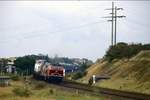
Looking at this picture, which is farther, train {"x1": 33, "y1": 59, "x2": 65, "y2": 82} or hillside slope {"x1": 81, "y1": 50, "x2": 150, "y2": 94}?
train {"x1": 33, "y1": 59, "x2": 65, "y2": 82}

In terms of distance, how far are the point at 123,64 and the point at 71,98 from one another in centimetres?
3739

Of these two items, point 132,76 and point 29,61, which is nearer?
point 132,76

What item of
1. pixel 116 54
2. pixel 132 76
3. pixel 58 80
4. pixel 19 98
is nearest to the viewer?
pixel 19 98

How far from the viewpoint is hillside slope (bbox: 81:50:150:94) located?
53.1 m

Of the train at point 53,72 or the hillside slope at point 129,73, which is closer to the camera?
the hillside slope at point 129,73

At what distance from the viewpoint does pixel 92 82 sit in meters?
62.8

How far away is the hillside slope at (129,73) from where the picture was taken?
53125 mm

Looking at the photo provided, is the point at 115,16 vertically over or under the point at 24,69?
over

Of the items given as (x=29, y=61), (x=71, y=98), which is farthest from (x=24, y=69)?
(x=71, y=98)

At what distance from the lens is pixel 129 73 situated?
63875 millimetres

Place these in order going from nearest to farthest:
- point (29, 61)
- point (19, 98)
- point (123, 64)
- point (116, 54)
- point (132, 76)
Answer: point (19, 98), point (132, 76), point (123, 64), point (116, 54), point (29, 61)

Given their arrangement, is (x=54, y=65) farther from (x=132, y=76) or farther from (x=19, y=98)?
(x=19, y=98)

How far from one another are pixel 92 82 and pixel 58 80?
15.8 feet

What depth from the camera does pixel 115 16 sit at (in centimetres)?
8169
